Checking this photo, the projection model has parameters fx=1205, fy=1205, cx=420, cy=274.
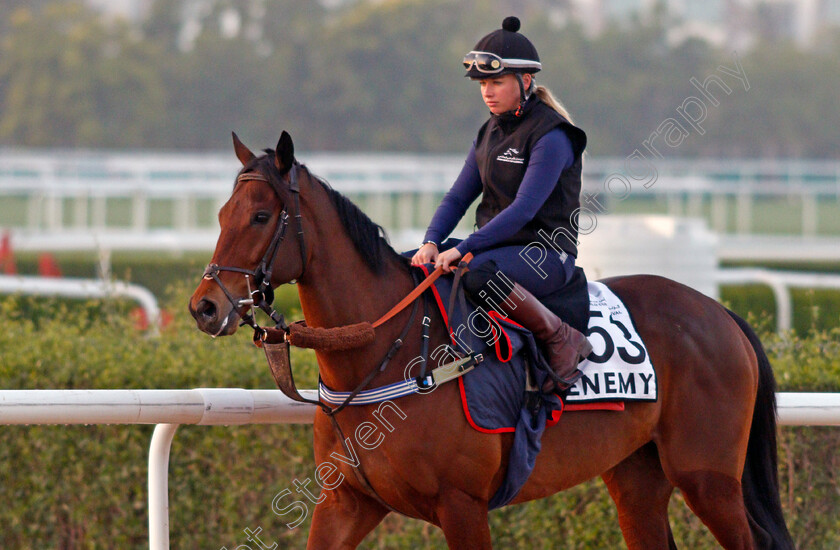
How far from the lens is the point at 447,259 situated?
12.8 ft

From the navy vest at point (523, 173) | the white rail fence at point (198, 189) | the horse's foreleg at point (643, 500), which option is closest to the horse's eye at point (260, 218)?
the navy vest at point (523, 173)

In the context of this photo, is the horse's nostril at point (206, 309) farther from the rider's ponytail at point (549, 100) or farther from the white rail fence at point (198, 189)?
the white rail fence at point (198, 189)

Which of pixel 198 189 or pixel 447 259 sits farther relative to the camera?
pixel 198 189

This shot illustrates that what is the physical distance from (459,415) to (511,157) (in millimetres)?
902

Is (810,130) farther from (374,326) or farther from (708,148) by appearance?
(374,326)

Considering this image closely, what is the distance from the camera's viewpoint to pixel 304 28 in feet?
150

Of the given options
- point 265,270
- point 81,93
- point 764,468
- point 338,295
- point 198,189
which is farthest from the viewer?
point 81,93

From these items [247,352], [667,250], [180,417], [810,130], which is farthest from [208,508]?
[810,130]

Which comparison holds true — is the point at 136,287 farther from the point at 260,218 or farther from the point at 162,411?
the point at 260,218

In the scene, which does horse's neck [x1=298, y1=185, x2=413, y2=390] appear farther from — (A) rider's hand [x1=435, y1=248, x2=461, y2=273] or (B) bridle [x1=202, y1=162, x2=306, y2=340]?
(A) rider's hand [x1=435, y1=248, x2=461, y2=273]

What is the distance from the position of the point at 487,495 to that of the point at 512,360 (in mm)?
450

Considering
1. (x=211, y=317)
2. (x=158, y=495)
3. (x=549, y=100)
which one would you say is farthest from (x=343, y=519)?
(x=549, y=100)

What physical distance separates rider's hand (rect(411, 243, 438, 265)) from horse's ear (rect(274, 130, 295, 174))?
55 centimetres

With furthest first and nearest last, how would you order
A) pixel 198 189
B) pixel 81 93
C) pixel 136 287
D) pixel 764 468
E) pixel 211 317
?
pixel 81 93
pixel 198 189
pixel 136 287
pixel 764 468
pixel 211 317
